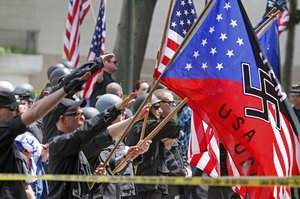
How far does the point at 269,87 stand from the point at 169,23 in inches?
79.2

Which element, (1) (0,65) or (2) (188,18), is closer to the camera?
(2) (188,18)

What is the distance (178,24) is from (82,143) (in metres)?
2.45

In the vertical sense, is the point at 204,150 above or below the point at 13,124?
below

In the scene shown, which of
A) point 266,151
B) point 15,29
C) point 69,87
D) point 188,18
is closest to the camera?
point 69,87

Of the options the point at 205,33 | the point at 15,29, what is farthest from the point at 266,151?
the point at 15,29

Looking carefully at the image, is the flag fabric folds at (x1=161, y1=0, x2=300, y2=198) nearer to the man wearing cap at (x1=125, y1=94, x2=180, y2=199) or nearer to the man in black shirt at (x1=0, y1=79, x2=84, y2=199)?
the man in black shirt at (x1=0, y1=79, x2=84, y2=199)

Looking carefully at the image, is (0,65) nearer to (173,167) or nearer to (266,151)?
(173,167)

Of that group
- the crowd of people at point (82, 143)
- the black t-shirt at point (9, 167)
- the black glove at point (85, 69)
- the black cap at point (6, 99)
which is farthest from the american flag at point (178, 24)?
the black t-shirt at point (9, 167)

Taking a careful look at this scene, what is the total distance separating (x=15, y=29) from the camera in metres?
29.7

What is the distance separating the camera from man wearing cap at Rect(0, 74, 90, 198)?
7.20m

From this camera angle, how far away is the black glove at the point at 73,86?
7.25 metres

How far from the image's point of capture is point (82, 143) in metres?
8.40

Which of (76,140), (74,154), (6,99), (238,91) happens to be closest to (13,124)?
(6,99)

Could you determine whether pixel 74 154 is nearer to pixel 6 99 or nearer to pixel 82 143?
pixel 82 143
